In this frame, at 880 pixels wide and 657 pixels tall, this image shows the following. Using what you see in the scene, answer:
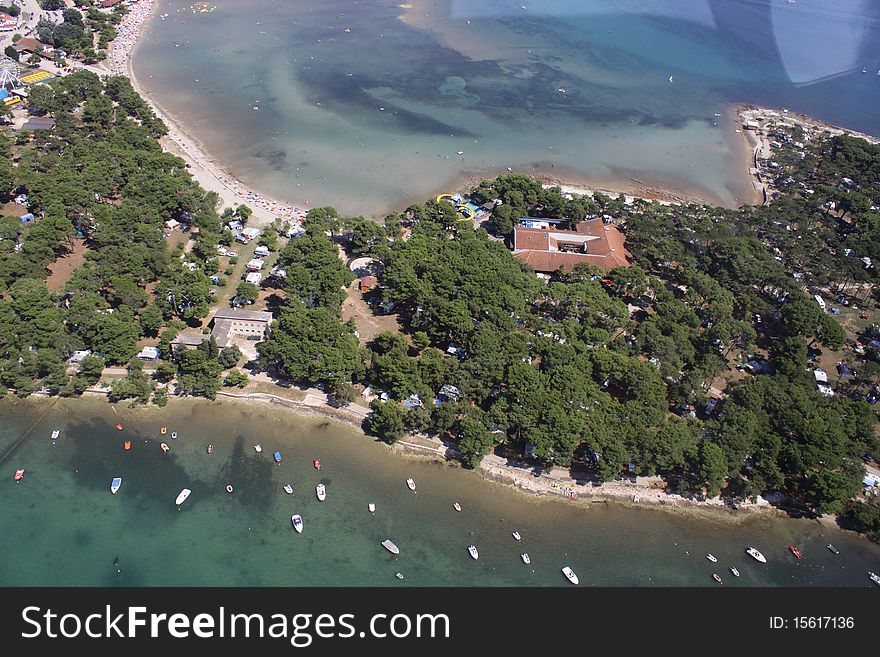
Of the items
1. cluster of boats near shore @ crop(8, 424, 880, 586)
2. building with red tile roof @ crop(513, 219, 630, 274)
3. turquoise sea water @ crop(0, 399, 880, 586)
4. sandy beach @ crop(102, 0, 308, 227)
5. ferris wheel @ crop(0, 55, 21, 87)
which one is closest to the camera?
turquoise sea water @ crop(0, 399, 880, 586)

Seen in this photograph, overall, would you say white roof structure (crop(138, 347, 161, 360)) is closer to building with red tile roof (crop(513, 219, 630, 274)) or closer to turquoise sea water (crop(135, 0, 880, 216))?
turquoise sea water (crop(135, 0, 880, 216))

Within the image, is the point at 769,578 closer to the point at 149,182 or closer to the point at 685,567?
the point at 685,567

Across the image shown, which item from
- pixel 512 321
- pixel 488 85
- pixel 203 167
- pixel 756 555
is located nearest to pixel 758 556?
pixel 756 555

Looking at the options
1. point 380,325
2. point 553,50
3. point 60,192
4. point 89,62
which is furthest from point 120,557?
point 553,50

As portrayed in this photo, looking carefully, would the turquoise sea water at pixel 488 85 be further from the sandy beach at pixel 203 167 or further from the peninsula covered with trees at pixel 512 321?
the peninsula covered with trees at pixel 512 321

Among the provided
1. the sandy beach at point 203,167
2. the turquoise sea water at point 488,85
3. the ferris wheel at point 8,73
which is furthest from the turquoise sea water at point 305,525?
the ferris wheel at point 8,73

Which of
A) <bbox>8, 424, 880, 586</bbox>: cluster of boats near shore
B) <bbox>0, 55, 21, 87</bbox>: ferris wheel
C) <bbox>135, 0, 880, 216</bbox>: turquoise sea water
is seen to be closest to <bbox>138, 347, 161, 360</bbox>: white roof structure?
<bbox>8, 424, 880, 586</bbox>: cluster of boats near shore
